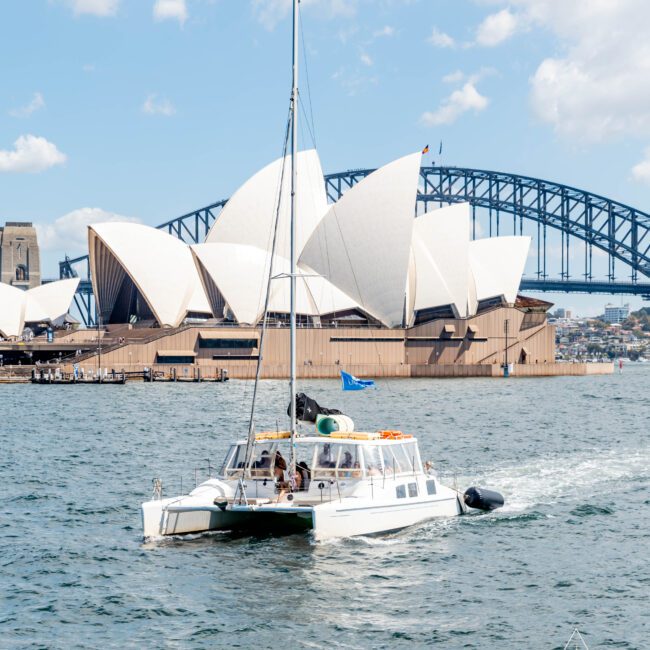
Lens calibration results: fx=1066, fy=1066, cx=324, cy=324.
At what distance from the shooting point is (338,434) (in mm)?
24609

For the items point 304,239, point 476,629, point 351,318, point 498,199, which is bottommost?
point 476,629

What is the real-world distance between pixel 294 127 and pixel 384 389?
53.6 m

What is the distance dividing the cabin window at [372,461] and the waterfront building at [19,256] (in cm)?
13999

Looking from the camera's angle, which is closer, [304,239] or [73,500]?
[73,500]

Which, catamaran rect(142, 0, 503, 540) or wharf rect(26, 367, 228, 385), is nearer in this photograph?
catamaran rect(142, 0, 503, 540)

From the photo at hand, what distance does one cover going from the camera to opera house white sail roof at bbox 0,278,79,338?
107312mm

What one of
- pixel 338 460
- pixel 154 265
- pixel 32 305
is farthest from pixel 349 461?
pixel 32 305

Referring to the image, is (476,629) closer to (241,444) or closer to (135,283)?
(241,444)

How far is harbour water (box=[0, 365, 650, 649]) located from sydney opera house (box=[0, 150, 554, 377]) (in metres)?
53.8

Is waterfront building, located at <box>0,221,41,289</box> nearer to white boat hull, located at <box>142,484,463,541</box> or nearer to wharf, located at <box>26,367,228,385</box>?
wharf, located at <box>26,367,228,385</box>

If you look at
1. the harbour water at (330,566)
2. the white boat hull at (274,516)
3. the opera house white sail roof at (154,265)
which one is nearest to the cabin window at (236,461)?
the white boat hull at (274,516)


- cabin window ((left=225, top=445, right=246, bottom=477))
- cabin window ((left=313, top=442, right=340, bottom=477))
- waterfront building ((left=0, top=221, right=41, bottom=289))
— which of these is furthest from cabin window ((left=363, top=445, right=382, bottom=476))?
waterfront building ((left=0, top=221, right=41, bottom=289))

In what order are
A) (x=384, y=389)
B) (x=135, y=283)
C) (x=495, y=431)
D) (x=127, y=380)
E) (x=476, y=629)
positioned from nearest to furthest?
(x=476, y=629)
(x=495, y=431)
(x=384, y=389)
(x=127, y=380)
(x=135, y=283)

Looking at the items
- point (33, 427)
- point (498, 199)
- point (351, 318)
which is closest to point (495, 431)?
point (33, 427)
